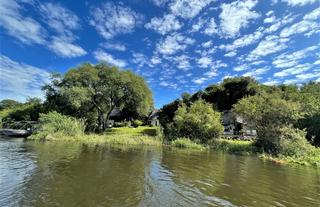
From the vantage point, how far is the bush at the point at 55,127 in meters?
27.5

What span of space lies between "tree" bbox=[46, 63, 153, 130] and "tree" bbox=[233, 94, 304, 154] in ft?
65.0

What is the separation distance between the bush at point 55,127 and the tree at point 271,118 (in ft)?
67.6

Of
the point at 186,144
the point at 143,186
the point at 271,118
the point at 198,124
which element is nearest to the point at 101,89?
the point at 198,124

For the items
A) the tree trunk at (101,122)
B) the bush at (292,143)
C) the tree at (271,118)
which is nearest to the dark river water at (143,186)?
the bush at (292,143)

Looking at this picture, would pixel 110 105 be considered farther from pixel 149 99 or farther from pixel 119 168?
pixel 119 168

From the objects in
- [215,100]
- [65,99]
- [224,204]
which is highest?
[215,100]

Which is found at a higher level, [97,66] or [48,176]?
[97,66]

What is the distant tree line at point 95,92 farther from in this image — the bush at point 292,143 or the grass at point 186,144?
the bush at point 292,143

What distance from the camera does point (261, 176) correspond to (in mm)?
12984

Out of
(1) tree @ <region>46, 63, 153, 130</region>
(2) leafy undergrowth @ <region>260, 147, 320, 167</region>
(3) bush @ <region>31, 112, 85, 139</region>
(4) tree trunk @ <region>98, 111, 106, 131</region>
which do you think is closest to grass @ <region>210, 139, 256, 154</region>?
(2) leafy undergrowth @ <region>260, 147, 320, 167</region>

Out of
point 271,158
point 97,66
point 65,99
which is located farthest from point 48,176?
point 97,66

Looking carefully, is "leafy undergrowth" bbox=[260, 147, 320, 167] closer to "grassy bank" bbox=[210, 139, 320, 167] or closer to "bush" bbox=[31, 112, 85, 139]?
"grassy bank" bbox=[210, 139, 320, 167]

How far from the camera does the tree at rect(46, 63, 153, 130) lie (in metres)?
38.0

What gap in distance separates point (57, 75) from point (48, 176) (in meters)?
33.3
